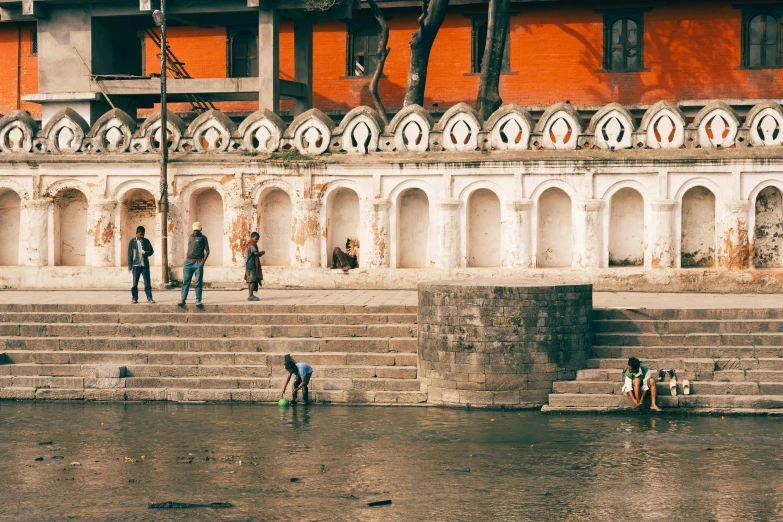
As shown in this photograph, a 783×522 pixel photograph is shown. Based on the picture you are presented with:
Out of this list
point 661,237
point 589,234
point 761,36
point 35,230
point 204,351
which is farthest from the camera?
point 761,36

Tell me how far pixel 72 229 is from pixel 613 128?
1032 cm

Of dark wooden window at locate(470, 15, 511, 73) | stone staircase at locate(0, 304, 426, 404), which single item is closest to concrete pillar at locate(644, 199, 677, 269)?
stone staircase at locate(0, 304, 426, 404)

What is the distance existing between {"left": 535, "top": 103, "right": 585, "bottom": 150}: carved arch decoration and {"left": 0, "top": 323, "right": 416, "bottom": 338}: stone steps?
5264 mm

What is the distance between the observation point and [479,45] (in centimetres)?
3170

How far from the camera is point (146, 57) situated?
33375mm

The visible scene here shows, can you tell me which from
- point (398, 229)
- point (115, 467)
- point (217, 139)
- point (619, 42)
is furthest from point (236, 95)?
point (115, 467)

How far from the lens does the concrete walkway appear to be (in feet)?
65.8

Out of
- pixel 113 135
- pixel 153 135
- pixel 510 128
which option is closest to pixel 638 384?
pixel 510 128

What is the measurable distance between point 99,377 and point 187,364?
49.9 inches

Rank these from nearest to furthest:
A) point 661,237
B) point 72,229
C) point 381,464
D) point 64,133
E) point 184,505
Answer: point 184,505 < point 381,464 < point 661,237 < point 64,133 < point 72,229

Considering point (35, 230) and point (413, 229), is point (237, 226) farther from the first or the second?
point (35, 230)

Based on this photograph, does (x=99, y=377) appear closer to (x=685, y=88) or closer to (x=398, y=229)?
(x=398, y=229)

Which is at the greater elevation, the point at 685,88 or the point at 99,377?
the point at 685,88

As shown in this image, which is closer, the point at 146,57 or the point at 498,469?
the point at 498,469
